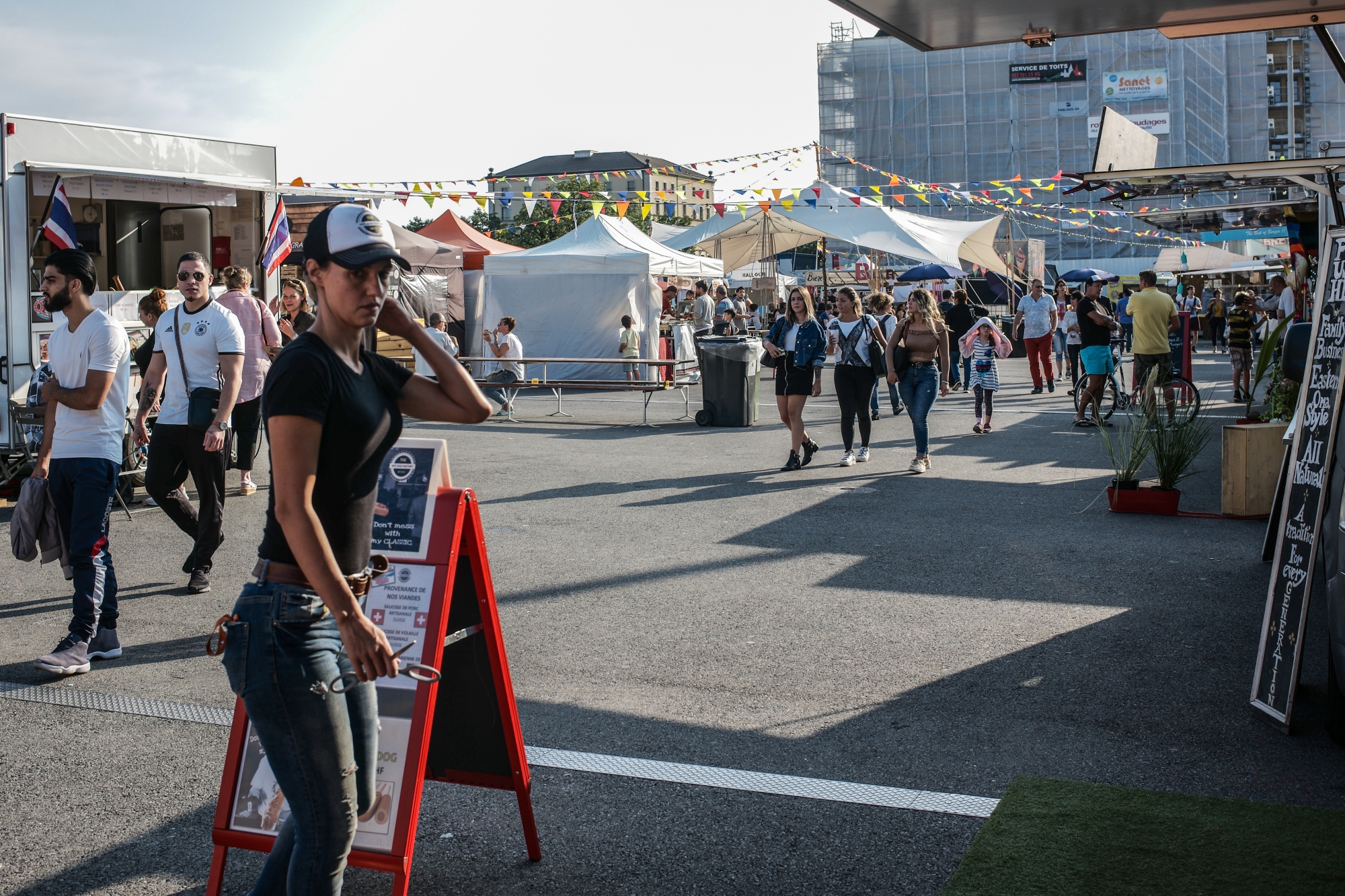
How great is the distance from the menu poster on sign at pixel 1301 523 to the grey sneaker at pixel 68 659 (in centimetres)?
504

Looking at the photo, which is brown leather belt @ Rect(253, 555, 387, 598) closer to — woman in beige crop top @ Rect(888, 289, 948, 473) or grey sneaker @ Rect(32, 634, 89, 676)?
grey sneaker @ Rect(32, 634, 89, 676)

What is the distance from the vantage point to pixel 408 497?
353 centimetres

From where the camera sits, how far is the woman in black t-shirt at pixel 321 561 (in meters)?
2.43

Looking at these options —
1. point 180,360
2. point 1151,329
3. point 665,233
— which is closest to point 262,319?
point 180,360

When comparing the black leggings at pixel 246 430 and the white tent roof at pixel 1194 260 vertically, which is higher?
the white tent roof at pixel 1194 260

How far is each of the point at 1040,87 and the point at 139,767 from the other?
6627cm

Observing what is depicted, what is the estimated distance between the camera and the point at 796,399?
11.9 m

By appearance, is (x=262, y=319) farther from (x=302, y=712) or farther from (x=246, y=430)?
(x=302, y=712)

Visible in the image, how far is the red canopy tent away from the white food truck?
42.5ft

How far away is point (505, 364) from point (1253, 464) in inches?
493

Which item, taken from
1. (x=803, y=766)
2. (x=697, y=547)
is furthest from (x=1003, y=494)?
(x=803, y=766)

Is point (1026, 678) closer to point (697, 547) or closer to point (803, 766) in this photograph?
point (803, 766)

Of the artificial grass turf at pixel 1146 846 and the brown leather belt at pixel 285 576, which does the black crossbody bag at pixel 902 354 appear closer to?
the artificial grass turf at pixel 1146 846

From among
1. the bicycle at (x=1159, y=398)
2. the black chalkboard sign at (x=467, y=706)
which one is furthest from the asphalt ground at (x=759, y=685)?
the bicycle at (x=1159, y=398)
